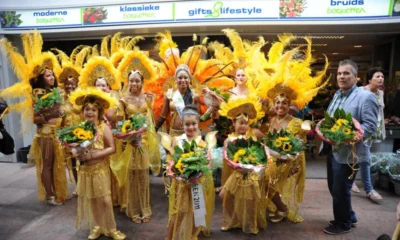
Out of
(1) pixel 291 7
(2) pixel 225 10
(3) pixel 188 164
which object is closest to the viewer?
(3) pixel 188 164

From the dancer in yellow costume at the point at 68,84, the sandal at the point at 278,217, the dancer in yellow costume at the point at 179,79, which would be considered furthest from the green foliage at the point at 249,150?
the dancer in yellow costume at the point at 68,84

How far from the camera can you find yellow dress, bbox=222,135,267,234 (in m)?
3.08

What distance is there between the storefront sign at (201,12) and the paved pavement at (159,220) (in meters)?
3.13

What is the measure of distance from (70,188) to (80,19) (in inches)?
135

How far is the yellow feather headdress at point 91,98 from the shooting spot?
2.98 metres

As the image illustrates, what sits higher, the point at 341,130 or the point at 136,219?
the point at 341,130

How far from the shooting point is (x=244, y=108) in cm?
311

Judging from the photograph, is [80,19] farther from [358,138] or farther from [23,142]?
[358,138]

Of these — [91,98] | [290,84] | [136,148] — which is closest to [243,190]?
[290,84]

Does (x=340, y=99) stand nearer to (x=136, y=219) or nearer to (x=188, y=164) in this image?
(x=188, y=164)

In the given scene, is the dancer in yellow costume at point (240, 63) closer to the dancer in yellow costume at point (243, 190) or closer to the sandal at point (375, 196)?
the dancer in yellow costume at point (243, 190)

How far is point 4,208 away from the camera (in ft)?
13.6

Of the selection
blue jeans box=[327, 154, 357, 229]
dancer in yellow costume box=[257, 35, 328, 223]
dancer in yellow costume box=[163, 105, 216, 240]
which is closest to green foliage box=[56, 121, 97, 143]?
dancer in yellow costume box=[163, 105, 216, 240]

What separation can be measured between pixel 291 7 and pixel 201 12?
1.68 meters
